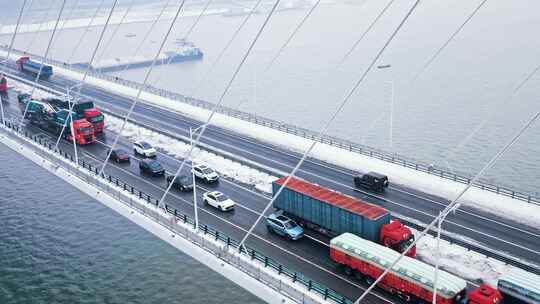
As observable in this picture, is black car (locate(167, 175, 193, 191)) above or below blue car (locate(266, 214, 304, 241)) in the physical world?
above

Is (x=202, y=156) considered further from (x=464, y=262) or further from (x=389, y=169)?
(x=464, y=262)

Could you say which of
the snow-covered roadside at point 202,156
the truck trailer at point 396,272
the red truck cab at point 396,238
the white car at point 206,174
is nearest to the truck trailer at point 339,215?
the red truck cab at point 396,238

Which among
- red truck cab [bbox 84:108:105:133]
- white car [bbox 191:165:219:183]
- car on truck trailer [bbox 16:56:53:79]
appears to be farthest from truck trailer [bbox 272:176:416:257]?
car on truck trailer [bbox 16:56:53:79]

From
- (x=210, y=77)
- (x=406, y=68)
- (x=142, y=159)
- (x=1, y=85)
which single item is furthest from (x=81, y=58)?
(x=142, y=159)

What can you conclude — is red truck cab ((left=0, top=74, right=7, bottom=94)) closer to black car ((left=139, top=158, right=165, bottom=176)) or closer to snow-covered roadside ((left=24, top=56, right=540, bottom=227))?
snow-covered roadside ((left=24, top=56, right=540, bottom=227))

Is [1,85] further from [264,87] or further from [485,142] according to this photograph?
[485,142]

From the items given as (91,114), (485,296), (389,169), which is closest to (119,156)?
(91,114)

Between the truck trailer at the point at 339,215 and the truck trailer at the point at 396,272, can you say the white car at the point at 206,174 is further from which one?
the truck trailer at the point at 396,272
